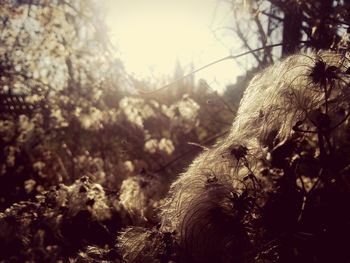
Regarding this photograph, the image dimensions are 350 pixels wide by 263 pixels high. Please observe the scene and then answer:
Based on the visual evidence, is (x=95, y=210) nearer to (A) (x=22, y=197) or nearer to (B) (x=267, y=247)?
(B) (x=267, y=247)

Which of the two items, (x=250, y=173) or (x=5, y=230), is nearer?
(x=250, y=173)

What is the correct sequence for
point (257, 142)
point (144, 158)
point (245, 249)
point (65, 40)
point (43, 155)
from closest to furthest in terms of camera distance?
point (245, 249) → point (257, 142) → point (144, 158) → point (43, 155) → point (65, 40)

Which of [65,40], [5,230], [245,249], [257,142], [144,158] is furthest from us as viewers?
[65,40]

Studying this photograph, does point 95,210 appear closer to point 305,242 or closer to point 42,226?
point 42,226

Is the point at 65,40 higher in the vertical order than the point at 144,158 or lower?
higher

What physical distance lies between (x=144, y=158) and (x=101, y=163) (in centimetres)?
162

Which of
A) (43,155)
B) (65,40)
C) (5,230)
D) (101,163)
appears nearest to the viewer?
(5,230)

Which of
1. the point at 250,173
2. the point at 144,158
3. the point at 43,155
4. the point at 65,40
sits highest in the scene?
the point at 65,40

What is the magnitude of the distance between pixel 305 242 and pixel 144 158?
626 cm

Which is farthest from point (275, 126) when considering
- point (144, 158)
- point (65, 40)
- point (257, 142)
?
point (65, 40)

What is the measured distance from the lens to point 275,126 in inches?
85.5

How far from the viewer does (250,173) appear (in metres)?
2.31

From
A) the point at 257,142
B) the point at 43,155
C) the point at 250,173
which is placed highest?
the point at 43,155

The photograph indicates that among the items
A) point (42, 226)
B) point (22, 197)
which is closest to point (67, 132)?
point (22, 197)
